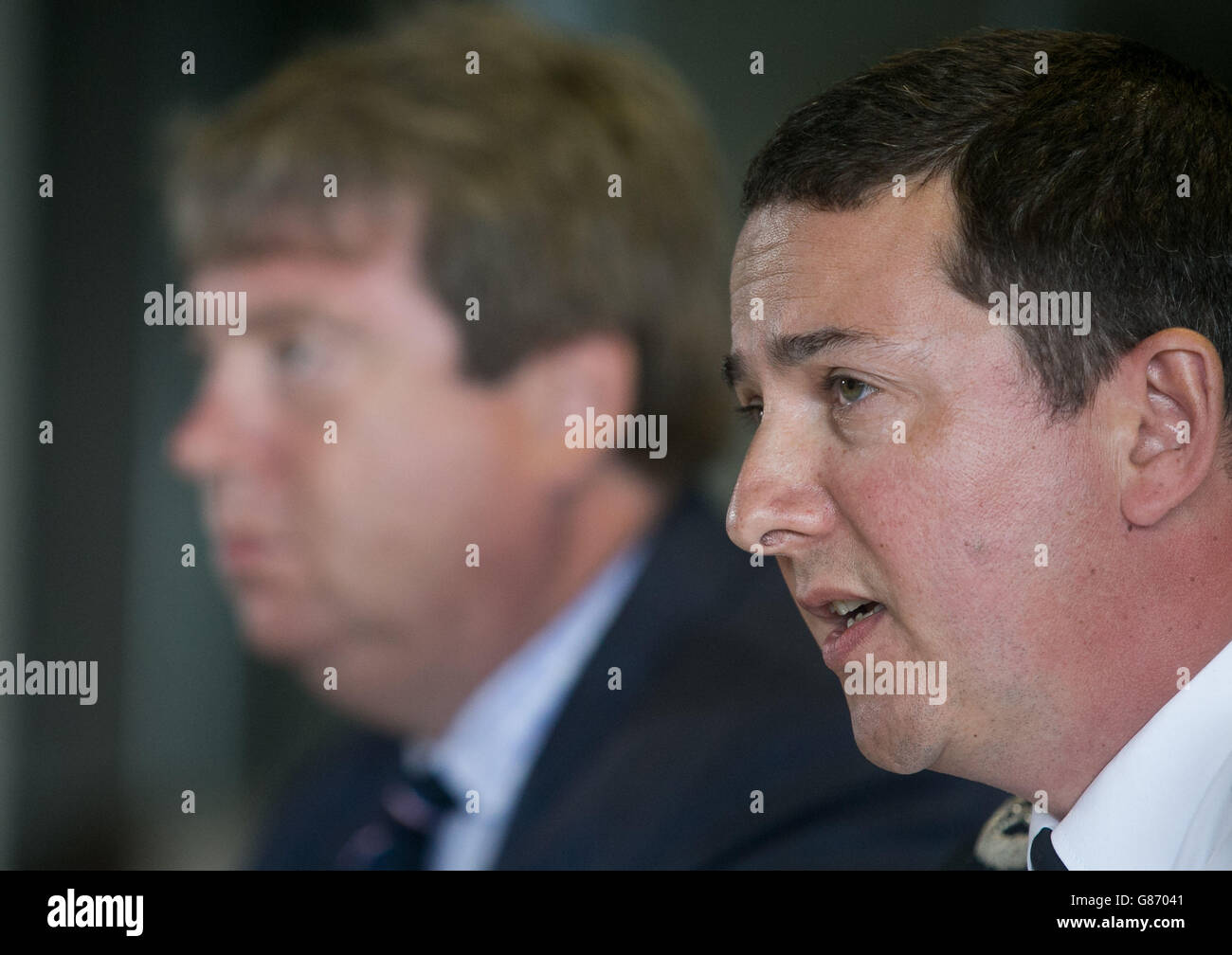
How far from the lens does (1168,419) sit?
2.81 feet

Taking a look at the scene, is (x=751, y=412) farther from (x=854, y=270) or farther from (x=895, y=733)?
(x=895, y=733)

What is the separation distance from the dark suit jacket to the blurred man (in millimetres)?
167

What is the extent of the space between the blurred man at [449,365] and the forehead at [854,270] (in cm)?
78

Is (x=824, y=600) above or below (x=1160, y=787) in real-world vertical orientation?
above

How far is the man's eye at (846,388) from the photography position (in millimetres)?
930

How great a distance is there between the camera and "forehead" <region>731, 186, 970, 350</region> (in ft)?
2.94

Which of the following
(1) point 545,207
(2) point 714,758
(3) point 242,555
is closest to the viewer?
(2) point 714,758

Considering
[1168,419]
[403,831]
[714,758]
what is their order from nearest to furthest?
[1168,419], [714,758], [403,831]

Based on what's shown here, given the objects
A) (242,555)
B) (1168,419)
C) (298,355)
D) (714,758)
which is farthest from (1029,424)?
(242,555)

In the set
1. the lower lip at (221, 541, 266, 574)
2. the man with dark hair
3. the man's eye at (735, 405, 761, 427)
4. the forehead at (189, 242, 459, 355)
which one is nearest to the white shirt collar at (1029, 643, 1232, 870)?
the man with dark hair

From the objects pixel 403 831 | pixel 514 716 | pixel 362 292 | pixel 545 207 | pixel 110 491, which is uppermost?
pixel 545 207

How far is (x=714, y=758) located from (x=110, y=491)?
1.23 m

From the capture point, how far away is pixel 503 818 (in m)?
1.60
